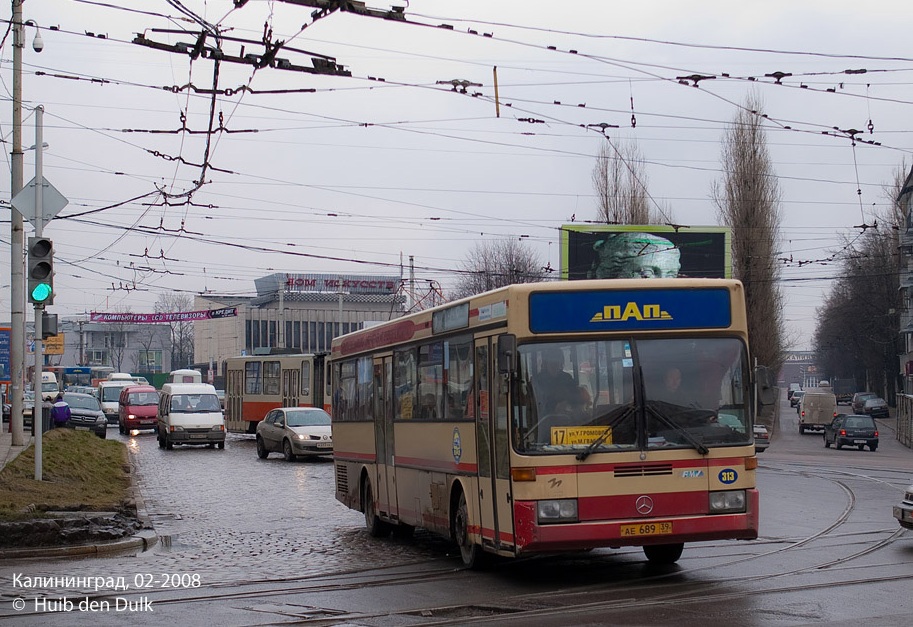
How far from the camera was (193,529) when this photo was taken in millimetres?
16688

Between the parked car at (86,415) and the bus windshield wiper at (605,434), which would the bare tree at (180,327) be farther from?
the bus windshield wiper at (605,434)

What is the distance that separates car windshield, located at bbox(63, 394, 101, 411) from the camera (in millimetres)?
45906

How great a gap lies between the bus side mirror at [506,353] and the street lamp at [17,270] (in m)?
19.4

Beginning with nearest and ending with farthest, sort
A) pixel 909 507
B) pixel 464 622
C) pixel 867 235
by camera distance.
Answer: pixel 464 622
pixel 909 507
pixel 867 235

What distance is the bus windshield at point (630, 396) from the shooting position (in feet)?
35.1

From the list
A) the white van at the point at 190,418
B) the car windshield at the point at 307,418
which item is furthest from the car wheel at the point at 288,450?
the white van at the point at 190,418

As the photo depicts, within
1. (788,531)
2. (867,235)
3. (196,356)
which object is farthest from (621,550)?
(196,356)

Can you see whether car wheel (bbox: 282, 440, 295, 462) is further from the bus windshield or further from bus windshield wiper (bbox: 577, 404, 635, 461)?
bus windshield wiper (bbox: 577, 404, 635, 461)

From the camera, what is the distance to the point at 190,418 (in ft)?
125

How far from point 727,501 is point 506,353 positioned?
235 cm

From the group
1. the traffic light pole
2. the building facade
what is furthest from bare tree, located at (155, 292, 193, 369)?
the traffic light pole

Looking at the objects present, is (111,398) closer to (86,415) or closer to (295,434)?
(86,415)

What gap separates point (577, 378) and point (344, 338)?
7343 mm

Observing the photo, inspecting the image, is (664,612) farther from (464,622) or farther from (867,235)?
(867,235)
